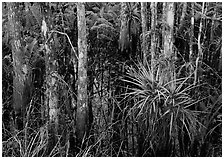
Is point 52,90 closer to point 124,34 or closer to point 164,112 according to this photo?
point 164,112

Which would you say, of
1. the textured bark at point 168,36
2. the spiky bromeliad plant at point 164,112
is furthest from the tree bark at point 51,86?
the textured bark at point 168,36

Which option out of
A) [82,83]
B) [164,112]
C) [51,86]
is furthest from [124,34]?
[164,112]

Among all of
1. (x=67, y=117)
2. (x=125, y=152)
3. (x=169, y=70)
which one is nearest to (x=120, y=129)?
(x=125, y=152)

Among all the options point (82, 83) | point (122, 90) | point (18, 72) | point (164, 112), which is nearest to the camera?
point (164, 112)

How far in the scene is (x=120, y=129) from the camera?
5.07m

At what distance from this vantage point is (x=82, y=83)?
4.74m

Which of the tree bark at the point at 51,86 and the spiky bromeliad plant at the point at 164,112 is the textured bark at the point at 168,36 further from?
the tree bark at the point at 51,86

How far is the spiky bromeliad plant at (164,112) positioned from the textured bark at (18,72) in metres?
1.81

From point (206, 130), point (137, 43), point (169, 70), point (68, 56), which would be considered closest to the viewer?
point (169, 70)

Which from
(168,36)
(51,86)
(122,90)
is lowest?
(122,90)

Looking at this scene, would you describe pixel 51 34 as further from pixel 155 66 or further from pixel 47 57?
pixel 155 66

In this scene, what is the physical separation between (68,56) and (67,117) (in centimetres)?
109

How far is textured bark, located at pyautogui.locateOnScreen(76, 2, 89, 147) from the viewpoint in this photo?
15.0ft

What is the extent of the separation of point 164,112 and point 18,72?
2366 mm
